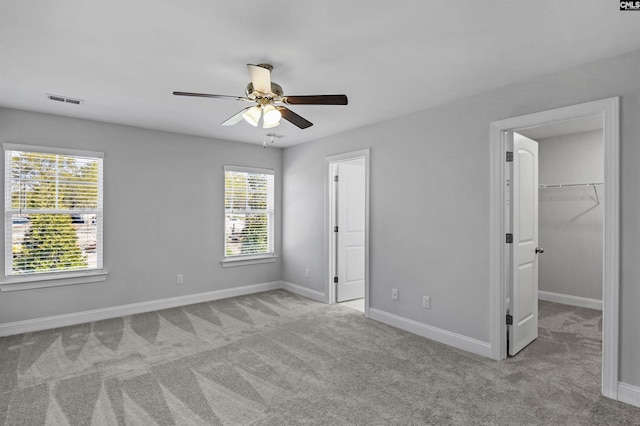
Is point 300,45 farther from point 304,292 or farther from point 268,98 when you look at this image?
point 304,292

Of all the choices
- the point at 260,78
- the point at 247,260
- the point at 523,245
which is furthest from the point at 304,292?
the point at 260,78

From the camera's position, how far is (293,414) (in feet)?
7.46

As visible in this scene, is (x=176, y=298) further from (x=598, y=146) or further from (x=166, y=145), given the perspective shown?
(x=598, y=146)

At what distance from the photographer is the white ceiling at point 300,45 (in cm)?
191

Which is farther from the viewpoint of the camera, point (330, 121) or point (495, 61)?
point (330, 121)

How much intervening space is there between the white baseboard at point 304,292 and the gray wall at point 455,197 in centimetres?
106

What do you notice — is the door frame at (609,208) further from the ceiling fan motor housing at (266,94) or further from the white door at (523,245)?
the ceiling fan motor housing at (266,94)

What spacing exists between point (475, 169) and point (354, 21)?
192 cm

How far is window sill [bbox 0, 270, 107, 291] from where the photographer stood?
3695mm

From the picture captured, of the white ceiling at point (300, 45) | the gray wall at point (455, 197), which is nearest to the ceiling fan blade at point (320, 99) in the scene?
the white ceiling at point (300, 45)

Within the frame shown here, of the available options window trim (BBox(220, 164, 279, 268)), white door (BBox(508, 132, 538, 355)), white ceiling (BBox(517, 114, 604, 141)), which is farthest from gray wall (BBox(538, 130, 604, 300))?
window trim (BBox(220, 164, 279, 268))

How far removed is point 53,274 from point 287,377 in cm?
306

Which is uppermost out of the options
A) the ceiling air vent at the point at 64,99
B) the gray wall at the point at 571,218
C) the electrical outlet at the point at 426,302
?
the ceiling air vent at the point at 64,99

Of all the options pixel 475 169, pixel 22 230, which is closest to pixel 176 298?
pixel 22 230
